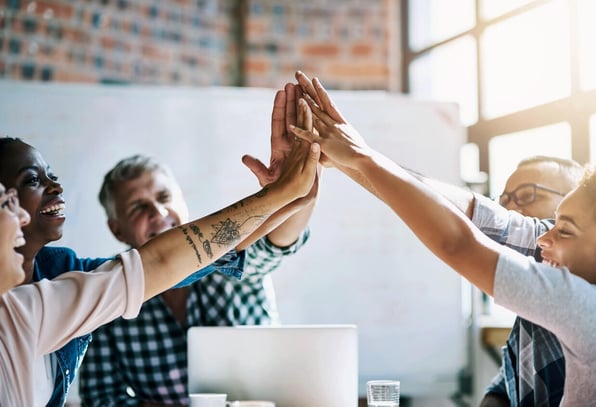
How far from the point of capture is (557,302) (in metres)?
1.34

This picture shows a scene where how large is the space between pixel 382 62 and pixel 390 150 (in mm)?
1127

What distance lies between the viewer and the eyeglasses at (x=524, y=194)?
2.10 meters

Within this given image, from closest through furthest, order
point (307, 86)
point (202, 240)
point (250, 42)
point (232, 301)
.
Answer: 1. point (202, 240)
2. point (307, 86)
3. point (232, 301)
4. point (250, 42)

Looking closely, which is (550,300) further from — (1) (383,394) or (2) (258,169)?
(2) (258,169)

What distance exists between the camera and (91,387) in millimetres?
2361

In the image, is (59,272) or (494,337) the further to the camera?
(494,337)

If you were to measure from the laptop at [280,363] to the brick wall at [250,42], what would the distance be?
2516 mm

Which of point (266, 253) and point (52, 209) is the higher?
point (52, 209)

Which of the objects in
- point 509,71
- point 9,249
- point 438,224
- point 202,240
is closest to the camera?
point 9,249

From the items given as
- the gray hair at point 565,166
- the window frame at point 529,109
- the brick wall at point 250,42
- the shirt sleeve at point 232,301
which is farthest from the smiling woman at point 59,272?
the brick wall at point 250,42

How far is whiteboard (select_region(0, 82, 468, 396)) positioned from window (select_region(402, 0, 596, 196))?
35 cm

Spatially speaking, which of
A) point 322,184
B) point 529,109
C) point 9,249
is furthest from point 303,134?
point 529,109

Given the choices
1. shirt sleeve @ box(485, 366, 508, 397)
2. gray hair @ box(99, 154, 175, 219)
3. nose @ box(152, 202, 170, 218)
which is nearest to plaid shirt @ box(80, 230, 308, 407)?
nose @ box(152, 202, 170, 218)

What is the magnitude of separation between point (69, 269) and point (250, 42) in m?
2.64
